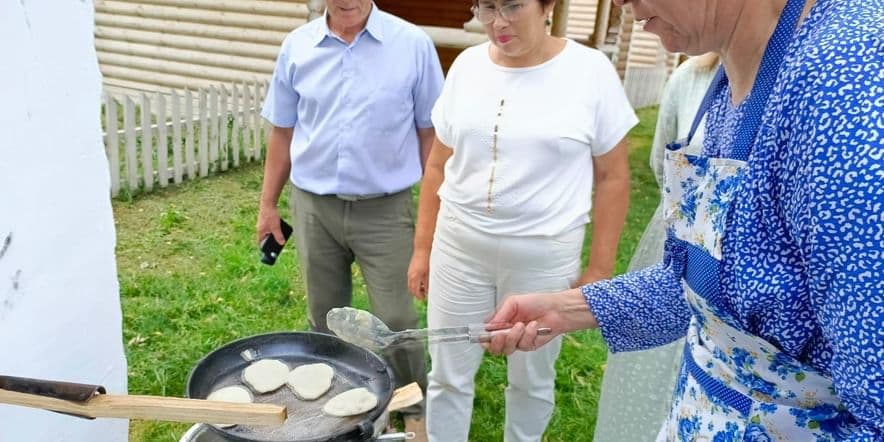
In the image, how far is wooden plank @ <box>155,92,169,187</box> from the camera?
6442mm

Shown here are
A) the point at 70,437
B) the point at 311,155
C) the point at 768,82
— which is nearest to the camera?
the point at 768,82

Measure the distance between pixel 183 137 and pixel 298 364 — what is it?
16.8 feet

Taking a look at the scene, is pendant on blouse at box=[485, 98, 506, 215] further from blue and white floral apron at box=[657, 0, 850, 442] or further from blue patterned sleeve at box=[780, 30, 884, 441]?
blue patterned sleeve at box=[780, 30, 884, 441]

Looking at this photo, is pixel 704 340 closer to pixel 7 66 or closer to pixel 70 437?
pixel 7 66

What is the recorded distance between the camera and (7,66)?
5.33ft

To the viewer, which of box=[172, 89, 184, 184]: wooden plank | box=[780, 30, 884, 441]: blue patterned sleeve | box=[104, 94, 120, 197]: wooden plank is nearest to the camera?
box=[780, 30, 884, 441]: blue patterned sleeve

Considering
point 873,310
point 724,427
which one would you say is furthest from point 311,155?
point 873,310

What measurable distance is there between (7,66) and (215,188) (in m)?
5.15

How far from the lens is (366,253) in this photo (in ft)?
10.1

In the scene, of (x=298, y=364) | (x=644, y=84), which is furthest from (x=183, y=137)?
(x=644, y=84)

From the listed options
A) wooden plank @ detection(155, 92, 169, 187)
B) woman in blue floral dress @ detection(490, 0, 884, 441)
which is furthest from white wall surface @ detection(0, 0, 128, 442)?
wooden plank @ detection(155, 92, 169, 187)

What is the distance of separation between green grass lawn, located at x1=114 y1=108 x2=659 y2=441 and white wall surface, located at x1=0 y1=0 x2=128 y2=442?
1257 mm

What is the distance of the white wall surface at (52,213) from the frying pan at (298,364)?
0.36 metres

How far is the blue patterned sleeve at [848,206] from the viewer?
85 cm
